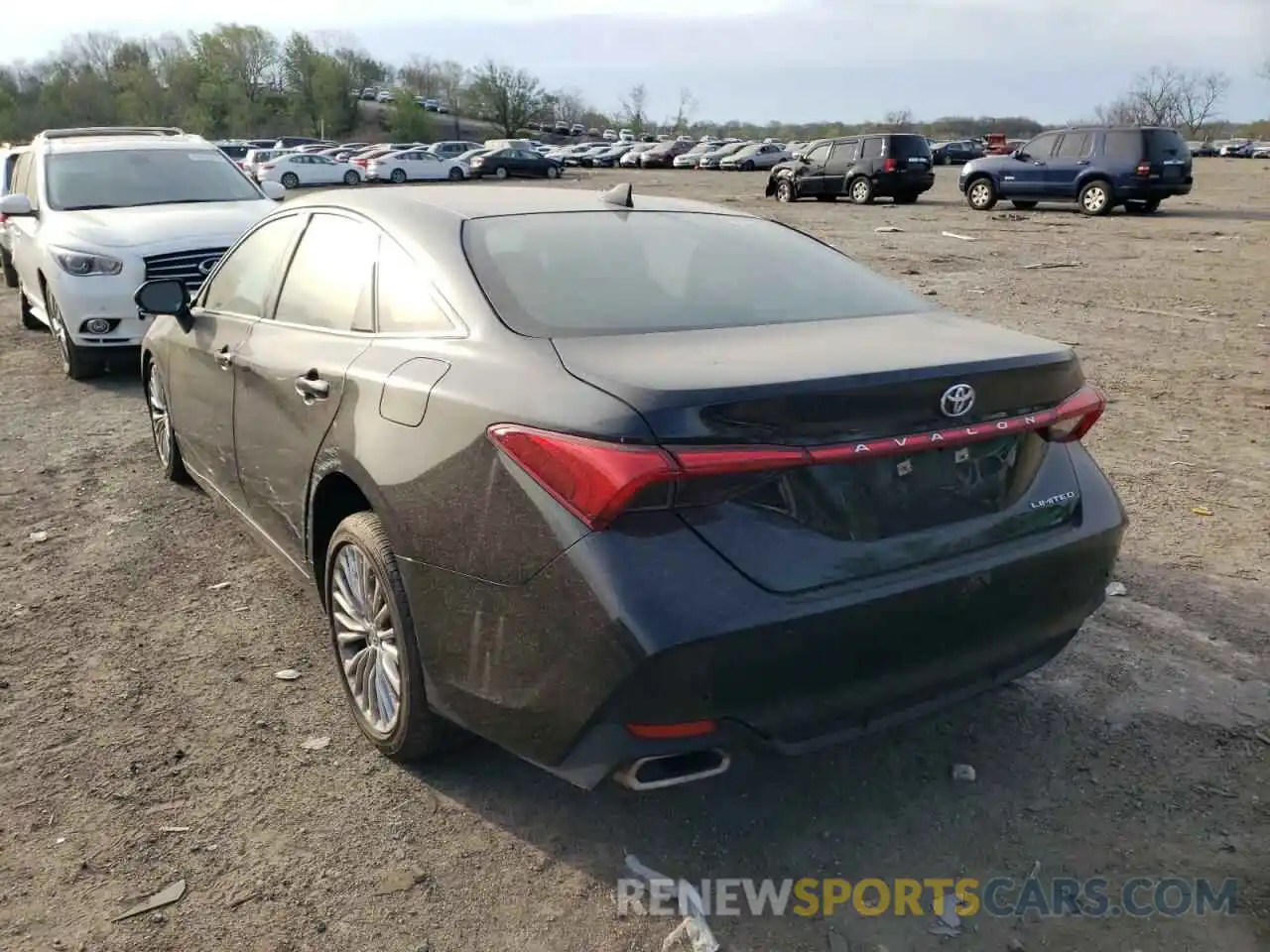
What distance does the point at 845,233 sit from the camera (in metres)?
19.4

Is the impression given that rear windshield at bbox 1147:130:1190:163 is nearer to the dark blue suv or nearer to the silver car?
the dark blue suv

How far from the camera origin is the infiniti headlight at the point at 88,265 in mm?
7910

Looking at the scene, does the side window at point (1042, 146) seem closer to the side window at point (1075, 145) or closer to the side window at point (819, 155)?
the side window at point (1075, 145)

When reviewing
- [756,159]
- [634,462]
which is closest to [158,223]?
[634,462]

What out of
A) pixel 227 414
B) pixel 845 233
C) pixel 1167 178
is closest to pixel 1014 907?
pixel 227 414

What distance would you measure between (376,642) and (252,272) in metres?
1.95

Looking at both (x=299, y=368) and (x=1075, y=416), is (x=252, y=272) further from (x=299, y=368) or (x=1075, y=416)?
(x=1075, y=416)

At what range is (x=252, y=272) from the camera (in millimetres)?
4262

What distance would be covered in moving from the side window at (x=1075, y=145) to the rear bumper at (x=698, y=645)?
22012 millimetres

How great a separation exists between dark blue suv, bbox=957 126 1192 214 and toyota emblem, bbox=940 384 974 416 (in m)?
21.5

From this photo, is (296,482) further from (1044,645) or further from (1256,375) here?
(1256,375)

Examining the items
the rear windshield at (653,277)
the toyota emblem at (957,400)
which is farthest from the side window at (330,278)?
the toyota emblem at (957,400)

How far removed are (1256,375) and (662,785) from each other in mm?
7324

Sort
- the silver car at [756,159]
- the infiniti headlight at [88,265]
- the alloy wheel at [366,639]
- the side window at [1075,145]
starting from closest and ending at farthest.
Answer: the alloy wheel at [366,639]
the infiniti headlight at [88,265]
the side window at [1075,145]
the silver car at [756,159]
